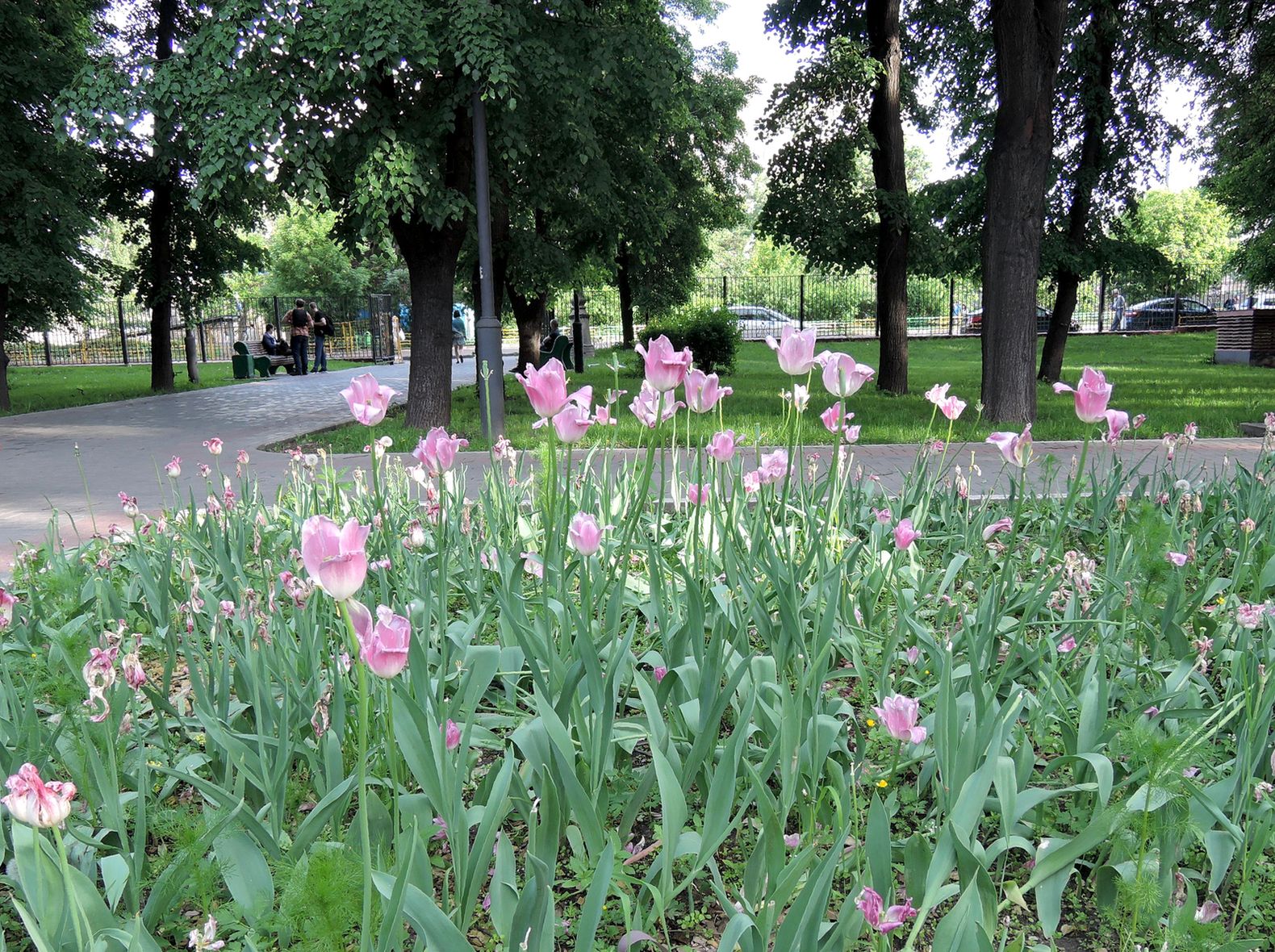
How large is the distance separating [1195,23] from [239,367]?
21.0m

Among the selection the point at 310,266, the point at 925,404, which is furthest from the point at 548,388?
the point at 310,266

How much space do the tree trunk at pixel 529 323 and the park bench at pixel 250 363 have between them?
907 centimetres

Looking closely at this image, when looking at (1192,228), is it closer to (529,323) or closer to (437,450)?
(529,323)

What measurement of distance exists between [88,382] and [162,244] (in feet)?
20.2

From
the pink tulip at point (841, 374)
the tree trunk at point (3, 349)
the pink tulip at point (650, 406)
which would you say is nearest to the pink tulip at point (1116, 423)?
the pink tulip at point (841, 374)

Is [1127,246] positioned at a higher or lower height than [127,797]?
higher

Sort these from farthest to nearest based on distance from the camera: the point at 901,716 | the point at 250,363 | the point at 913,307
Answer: the point at 913,307 → the point at 250,363 → the point at 901,716

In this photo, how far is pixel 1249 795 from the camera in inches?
76.6

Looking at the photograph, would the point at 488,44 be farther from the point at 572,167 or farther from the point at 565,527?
the point at 565,527

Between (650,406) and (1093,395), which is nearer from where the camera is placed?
(1093,395)

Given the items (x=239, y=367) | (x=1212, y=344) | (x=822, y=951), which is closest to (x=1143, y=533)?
(x=822, y=951)

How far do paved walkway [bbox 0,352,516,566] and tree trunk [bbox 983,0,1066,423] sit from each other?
7057 mm

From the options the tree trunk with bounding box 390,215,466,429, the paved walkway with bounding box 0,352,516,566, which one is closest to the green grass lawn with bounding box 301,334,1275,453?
the tree trunk with bounding box 390,215,466,429

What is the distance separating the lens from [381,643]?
4.24ft
